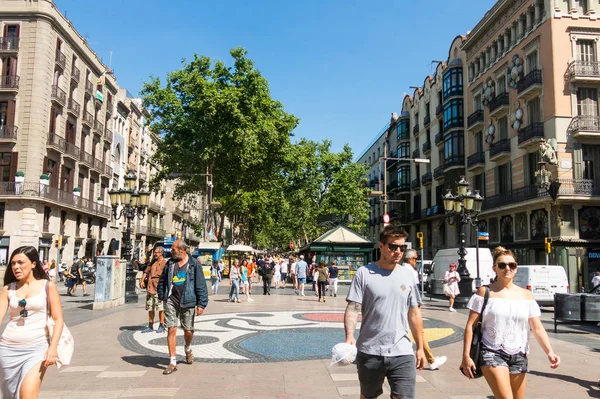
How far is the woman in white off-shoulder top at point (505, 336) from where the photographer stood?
4.19m

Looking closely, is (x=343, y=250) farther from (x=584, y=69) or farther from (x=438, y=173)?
(x=438, y=173)

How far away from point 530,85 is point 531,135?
303 centimetres

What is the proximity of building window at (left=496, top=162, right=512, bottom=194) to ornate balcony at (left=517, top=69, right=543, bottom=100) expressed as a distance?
15.9ft

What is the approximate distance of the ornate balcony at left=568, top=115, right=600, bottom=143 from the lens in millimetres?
28391

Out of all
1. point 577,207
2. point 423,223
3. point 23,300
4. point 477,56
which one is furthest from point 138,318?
point 423,223

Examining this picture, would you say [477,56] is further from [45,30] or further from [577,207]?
[45,30]

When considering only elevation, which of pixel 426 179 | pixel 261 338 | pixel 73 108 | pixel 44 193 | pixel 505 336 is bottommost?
pixel 261 338

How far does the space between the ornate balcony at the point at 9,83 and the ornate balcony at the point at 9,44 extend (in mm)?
1805

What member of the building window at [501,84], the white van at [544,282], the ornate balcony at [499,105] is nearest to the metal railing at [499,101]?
the ornate balcony at [499,105]

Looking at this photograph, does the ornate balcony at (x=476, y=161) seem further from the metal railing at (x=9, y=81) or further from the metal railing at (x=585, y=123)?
the metal railing at (x=9, y=81)

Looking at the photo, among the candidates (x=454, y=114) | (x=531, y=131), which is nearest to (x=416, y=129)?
(x=454, y=114)

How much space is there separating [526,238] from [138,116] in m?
44.5

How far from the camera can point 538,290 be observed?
58.4 ft

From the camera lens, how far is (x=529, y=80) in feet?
101
